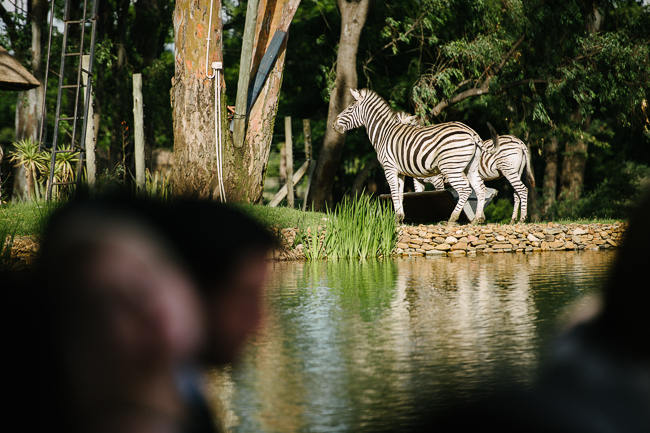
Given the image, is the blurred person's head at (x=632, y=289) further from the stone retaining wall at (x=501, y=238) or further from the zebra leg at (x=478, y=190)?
the zebra leg at (x=478, y=190)

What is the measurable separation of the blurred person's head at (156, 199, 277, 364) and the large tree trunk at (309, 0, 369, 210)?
16.2 meters

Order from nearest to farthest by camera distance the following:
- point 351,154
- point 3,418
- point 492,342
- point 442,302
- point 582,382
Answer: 1. point 582,382
2. point 3,418
3. point 492,342
4. point 442,302
5. point 351,154

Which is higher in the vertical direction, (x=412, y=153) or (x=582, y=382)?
(x=412, y=153)

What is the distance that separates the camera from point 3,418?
98 cm

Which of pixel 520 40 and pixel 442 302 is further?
pixel 520 40

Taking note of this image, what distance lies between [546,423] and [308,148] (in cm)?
1630

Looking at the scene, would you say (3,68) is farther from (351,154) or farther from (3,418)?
(3,418)

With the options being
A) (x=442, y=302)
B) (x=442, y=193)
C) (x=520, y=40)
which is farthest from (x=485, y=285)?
(x=520, y=40)

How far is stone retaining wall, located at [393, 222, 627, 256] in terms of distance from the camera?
1211 centimetres

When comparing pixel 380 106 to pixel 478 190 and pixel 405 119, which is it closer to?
pixel 405 119

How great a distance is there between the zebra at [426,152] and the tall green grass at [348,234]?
2.45 meters

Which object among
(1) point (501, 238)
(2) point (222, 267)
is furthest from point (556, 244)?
(2) point (222, 267)

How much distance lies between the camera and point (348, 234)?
36.6 feet

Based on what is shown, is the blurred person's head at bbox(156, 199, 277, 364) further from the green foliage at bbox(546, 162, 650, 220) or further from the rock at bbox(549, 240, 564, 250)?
the green foliage at bbox(546, 162, 650, 220)
